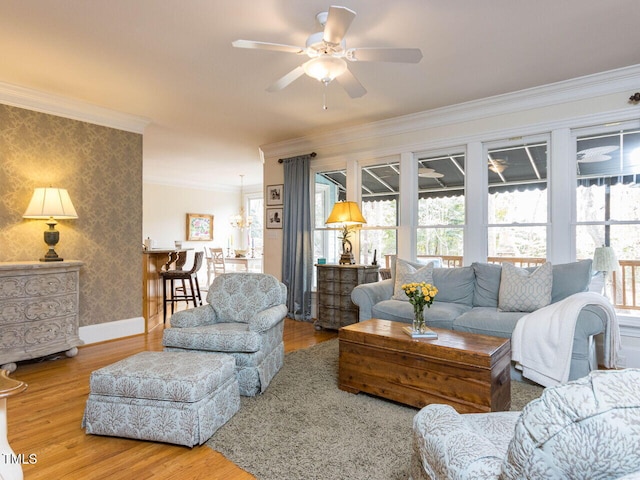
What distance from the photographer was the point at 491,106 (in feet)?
13.2

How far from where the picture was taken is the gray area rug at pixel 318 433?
1862 millimetres

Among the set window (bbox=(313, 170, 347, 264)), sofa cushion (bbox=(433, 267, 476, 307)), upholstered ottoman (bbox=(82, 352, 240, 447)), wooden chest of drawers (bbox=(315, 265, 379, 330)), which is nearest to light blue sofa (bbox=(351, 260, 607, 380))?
sofa cushion (bbox=(433, 267, 476, 307))

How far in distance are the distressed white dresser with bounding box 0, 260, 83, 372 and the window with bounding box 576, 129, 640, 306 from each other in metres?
4.96

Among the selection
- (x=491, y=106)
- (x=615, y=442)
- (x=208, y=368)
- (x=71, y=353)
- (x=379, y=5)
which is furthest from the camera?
(x=491, y=106)

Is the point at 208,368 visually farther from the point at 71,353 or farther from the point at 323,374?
the point at 71,353

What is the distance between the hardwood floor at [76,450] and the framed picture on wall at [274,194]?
3495 millimetres

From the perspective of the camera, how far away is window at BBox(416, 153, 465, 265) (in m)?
4.41

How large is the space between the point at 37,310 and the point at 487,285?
13.7 ft

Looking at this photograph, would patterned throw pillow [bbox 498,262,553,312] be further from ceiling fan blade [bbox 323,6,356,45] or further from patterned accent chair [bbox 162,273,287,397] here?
ceiling fan blade [bbox 323,6,356,45]

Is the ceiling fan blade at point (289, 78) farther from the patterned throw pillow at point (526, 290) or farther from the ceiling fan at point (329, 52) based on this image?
the patterned throw pillow at point (526, 290)

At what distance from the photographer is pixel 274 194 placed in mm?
5852

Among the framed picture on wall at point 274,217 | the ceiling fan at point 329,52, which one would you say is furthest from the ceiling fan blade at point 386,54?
the framed picture on wall at point 274,217

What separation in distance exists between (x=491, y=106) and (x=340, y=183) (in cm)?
214

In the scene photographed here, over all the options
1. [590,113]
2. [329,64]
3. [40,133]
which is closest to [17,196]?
[40,133]
